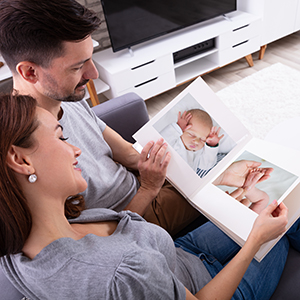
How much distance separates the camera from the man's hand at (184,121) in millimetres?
1040

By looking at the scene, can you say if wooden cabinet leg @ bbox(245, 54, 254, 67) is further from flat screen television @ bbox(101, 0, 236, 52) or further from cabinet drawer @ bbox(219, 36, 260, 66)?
flat screen television @ bbox(101, 0, 236, 52)

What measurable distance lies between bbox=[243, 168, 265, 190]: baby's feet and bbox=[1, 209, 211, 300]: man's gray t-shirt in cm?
39

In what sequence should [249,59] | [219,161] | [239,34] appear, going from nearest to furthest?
[219,161]
[239,34]
[249,59]

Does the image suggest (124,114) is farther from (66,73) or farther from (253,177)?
(253,177)

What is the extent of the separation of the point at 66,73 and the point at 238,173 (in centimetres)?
64

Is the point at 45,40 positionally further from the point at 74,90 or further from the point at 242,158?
the point at 242,158

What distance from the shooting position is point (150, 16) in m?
2.36

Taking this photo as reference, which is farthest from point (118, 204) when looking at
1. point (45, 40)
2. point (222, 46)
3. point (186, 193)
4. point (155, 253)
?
point (222, 46)

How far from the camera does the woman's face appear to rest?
611 mm

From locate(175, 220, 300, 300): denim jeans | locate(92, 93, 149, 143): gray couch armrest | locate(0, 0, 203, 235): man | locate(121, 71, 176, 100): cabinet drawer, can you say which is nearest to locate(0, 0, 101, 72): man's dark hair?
locate(0, 0, 203, 235): man

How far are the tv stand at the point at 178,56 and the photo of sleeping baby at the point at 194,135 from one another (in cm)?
131

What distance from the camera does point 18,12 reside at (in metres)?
0.83

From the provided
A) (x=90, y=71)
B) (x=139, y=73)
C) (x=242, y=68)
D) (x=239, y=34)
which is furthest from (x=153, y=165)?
(x=242, y=68)

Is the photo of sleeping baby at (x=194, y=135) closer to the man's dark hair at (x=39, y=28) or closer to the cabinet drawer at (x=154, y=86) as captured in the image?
the man's dark hair at (x=39, y=28)
